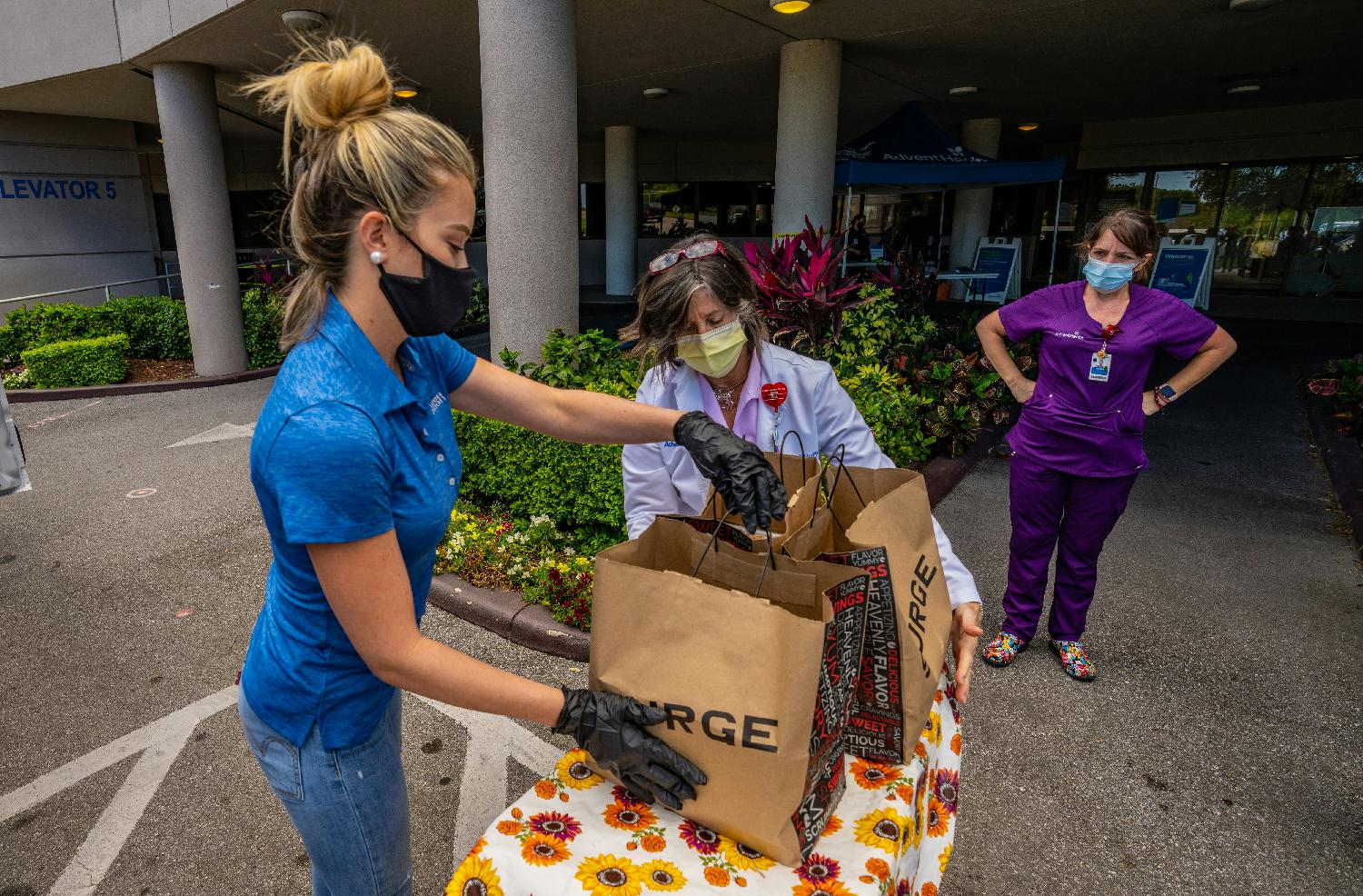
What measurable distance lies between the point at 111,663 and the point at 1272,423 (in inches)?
397

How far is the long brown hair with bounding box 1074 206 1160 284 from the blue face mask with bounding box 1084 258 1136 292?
61 mm

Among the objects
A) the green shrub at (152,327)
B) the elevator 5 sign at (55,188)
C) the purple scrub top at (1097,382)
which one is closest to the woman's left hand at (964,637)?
the purple scrub top at (1097,382)

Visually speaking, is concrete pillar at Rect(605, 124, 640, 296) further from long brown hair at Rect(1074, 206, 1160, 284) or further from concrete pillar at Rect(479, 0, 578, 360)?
long brown hair at Rect(1074, 206, 1160, 284)

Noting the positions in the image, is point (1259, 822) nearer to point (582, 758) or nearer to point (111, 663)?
point (582, 758)

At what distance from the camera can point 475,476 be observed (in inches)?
205

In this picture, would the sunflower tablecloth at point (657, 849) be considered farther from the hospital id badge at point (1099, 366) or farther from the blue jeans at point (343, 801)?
the hospital id badge at point (1099, 366)

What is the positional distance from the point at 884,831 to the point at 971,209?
52.0ft

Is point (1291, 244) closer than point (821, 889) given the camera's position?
No

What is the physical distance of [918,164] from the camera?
1055 cm

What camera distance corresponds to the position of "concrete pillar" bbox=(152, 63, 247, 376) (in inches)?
397

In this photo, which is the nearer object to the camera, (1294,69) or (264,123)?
(1294,69)

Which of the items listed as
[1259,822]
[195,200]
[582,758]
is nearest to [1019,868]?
[1259,822]

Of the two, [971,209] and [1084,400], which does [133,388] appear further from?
[971,209]

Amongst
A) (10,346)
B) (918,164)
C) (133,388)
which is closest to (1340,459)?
(918,164)
